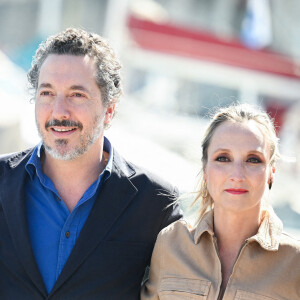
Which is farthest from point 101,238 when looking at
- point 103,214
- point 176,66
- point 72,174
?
point 176,66

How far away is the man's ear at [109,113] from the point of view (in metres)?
3.21

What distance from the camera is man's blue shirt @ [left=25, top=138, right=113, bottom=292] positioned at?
2.74 m

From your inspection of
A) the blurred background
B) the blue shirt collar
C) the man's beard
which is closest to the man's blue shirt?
the blue shirt collar

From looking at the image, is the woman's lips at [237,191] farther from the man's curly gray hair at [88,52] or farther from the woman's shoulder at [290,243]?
the man's curly gray hair at [88,52]

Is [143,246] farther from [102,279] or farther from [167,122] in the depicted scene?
[167,122]

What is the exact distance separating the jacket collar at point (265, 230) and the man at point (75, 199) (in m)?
0.31

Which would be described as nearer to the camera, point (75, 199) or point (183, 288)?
point (183, 288)

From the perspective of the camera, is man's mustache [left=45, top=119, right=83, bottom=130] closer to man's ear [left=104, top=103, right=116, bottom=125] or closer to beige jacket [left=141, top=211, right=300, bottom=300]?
man's ear [left=104, top=103, right=116, bottom=125]

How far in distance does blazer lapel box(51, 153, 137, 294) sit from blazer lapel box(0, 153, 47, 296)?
121 millimetres

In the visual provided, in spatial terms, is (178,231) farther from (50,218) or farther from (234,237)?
(50,218)

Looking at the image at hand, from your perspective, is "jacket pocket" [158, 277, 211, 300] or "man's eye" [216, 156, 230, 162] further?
"man's eye" [216, 156, 230, 162]

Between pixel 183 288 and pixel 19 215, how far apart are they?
0.81 meters

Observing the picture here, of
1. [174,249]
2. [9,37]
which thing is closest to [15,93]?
[174,249]

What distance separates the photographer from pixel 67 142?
290cm
